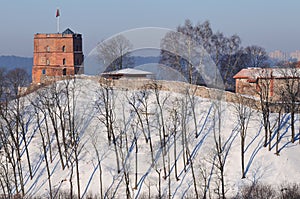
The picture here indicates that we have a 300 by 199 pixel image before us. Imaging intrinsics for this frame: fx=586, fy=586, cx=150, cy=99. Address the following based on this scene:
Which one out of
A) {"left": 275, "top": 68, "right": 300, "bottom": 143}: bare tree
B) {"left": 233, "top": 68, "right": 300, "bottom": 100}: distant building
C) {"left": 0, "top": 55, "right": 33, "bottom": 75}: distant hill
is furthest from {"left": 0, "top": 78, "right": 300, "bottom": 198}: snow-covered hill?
{"left": 0, "top": 55, "right": 33, "bottom": 75}: distant hill

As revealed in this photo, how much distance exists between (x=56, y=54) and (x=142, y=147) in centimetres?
2200

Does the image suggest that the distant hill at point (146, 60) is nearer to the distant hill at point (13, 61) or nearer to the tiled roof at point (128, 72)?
the tiled roof at point (128, 72)

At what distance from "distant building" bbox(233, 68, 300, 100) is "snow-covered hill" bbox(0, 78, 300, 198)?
2.20m

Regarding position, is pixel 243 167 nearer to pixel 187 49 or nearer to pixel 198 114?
pixel 198 114

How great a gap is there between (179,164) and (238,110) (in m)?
4.56

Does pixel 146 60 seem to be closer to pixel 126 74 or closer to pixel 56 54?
pixel 126 74

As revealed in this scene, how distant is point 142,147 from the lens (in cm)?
3162

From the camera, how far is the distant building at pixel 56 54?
51.0 meters

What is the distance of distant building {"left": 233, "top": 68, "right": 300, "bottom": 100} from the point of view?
111 ft

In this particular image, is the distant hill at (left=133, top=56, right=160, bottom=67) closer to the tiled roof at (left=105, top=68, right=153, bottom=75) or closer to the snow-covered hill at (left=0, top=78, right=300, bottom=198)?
the tiled roof at (left=105, top=68, right=153, bottom=75)

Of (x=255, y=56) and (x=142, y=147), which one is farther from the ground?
(x=255, y=56)

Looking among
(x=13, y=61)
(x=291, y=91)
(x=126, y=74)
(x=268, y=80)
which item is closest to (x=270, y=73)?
(x=268, y=80)

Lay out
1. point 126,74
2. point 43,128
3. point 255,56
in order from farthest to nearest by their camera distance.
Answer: point 255,56, point 126,74, point 43,128

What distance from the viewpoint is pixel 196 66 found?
35469 millimetres
